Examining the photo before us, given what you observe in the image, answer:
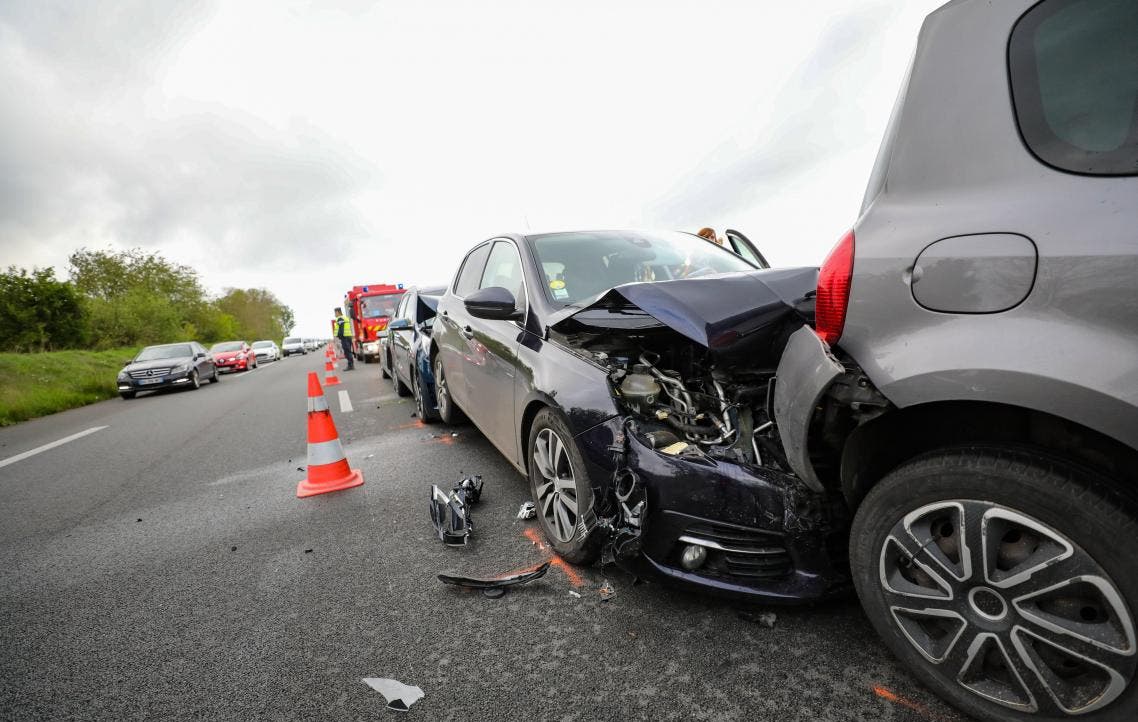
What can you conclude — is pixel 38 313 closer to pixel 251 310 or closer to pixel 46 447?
pixel 46 447

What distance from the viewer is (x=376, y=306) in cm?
1809

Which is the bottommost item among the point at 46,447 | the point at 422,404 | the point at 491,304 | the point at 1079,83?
the point at 46,447

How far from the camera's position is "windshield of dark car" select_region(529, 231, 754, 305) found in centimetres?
304

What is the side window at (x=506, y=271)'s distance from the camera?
125 inches

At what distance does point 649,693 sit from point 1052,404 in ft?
4.50

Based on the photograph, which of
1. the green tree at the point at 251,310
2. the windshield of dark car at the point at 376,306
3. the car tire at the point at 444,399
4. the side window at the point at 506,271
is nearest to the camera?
the side window at the point at 506,271

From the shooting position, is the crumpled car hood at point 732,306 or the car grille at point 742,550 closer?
the car grille at point 742,550

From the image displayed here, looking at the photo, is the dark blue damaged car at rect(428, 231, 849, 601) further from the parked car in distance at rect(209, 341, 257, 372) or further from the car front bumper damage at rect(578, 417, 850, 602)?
the parked car in distance at rect(209, 341, 257, 372)

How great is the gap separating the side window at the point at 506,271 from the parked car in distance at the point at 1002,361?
192 centimetres

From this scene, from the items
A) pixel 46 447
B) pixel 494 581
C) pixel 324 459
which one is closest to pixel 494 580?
pixel 494 581

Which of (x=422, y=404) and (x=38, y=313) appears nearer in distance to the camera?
(x=422, y=404)

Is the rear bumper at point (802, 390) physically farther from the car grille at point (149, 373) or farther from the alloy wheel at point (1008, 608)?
the car grille at point (149, 373)

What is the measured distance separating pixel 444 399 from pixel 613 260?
8.80 ft

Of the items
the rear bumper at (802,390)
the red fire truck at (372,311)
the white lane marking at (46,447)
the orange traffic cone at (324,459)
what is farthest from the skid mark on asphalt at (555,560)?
the red fire truck at (372,311)
